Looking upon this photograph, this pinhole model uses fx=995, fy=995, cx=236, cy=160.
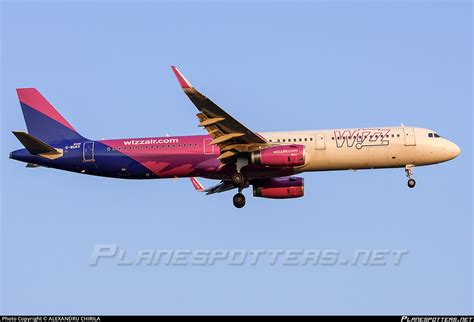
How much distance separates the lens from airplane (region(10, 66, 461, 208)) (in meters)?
64.1

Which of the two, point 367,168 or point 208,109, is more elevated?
point 208,109

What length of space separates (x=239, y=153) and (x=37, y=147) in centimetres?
1332

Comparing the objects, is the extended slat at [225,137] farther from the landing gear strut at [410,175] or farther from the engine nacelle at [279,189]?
the landing gear strut at [410,175]

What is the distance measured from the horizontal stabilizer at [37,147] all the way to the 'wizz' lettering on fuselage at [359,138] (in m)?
18.6

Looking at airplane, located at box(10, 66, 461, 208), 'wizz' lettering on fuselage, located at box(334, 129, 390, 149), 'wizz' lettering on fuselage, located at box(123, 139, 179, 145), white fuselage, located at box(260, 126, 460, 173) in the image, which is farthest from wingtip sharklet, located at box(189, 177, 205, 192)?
'wizz' lettering on fuselage, located at box(334, 129, 390, 149)

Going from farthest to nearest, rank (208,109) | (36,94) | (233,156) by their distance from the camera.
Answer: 1. (36,94)
2. (233,156)
3. (208,109)

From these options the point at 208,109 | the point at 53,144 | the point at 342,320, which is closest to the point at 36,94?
the point at 53,144

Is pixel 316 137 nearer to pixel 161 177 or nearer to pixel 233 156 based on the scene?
pixel 233 156

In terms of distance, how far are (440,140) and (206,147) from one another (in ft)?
51.4

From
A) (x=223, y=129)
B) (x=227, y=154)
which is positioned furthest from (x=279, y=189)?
(x=223, y=129)

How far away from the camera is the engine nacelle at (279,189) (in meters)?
69.4

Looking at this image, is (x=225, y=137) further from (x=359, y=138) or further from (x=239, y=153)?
(x=359, y=138)

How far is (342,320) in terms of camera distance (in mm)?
45469

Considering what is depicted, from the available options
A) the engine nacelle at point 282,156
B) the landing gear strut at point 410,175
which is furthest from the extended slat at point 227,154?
the landing gear strut at point 410,175
